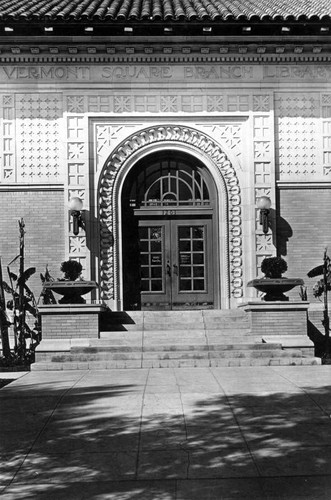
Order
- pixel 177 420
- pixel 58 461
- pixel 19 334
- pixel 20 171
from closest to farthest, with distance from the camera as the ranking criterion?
pixel 58 461 < pixel 177 420 < pixel 19 334 < pixel 20 171

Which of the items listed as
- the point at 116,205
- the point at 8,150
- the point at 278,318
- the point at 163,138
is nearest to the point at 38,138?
the point at 8,150

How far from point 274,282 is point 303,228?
8.88ft

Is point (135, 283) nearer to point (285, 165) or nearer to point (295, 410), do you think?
point (285, 165)

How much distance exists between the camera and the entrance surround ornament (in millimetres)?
15766

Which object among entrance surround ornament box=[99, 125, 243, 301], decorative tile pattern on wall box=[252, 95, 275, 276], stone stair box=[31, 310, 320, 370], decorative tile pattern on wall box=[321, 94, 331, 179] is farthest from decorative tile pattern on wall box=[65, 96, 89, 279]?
decorative tile pattern on wall box=[321, 94, 331, 179]

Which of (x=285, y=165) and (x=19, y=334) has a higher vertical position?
(x=285, y=165)

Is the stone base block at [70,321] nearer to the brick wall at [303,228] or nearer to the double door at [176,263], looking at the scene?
the double door at [176,263]

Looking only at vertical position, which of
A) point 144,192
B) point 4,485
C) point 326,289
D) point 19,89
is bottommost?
point 4,485

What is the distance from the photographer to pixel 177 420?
704 cm

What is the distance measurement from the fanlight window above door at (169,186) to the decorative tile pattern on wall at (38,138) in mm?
2085

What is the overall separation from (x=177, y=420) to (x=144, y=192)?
992 centimetres

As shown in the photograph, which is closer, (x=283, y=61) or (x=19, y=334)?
(x=19, y=334)

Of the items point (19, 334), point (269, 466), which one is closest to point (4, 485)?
point (269, 466)

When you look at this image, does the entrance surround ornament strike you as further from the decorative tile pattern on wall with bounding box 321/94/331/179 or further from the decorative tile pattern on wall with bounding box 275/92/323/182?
the decorative tile pattern on wall with bounding box 321/94/331/179
